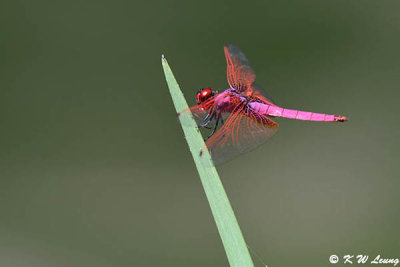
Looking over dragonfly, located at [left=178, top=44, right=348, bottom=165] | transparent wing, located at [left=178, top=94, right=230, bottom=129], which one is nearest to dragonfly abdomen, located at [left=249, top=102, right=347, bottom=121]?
dragonfly, located at [left=178, top=44, right=348, bottom=165]

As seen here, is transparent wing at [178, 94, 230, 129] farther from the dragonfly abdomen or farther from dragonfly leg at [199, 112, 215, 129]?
the dragonfly abdomen

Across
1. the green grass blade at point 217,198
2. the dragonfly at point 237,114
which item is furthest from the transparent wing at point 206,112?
the green grass blade at point 217,198

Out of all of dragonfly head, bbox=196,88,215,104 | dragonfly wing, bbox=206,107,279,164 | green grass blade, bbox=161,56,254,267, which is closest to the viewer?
green grass blade, bbox=161,56,254,267

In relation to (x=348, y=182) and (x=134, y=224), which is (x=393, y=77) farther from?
(x=134, y=224)

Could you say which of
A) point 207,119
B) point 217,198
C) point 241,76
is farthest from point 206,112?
point 217,198

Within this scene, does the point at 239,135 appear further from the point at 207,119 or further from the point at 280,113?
the point at 280,113

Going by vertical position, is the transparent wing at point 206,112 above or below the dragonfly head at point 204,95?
below

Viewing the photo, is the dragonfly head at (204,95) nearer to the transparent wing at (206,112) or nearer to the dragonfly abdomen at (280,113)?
the transparent wing at (206,112)

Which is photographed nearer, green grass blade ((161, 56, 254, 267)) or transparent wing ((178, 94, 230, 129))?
green grass blade ((161, 56, 254, 267))
